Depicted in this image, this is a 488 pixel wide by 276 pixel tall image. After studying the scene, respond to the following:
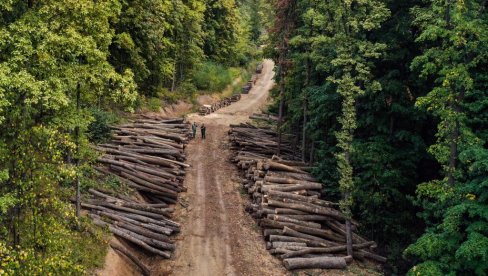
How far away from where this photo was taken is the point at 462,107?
15.6 m

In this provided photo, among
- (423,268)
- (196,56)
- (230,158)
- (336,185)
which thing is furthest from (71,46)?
(196,56)

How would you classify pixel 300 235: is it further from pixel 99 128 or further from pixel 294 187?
pixel 99 128

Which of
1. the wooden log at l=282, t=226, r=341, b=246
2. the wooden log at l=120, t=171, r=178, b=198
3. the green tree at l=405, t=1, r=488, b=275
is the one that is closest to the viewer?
the green tree at l=405, t=1, r=488, b=275

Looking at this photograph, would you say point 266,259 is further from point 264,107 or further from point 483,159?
point 264,107

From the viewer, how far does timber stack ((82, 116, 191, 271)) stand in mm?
18797

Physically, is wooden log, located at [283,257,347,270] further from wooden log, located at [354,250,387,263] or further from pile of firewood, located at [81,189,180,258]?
pile of firewood, located at [81,189,180,258]

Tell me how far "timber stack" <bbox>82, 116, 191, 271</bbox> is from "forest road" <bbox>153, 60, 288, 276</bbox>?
0.82 m

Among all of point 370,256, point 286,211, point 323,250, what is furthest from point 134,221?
point 370,256

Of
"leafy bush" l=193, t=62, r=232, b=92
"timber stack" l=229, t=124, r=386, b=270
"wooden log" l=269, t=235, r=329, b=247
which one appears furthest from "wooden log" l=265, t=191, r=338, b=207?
"leafy bush" l=193, t=62, r=232, b=92

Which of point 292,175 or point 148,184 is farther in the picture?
point 292,175

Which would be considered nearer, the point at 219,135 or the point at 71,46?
the point at 71,46

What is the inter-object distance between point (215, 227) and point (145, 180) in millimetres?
5402

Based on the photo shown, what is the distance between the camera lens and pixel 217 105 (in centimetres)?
5044

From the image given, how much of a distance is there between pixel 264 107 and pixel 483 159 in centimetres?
4029
